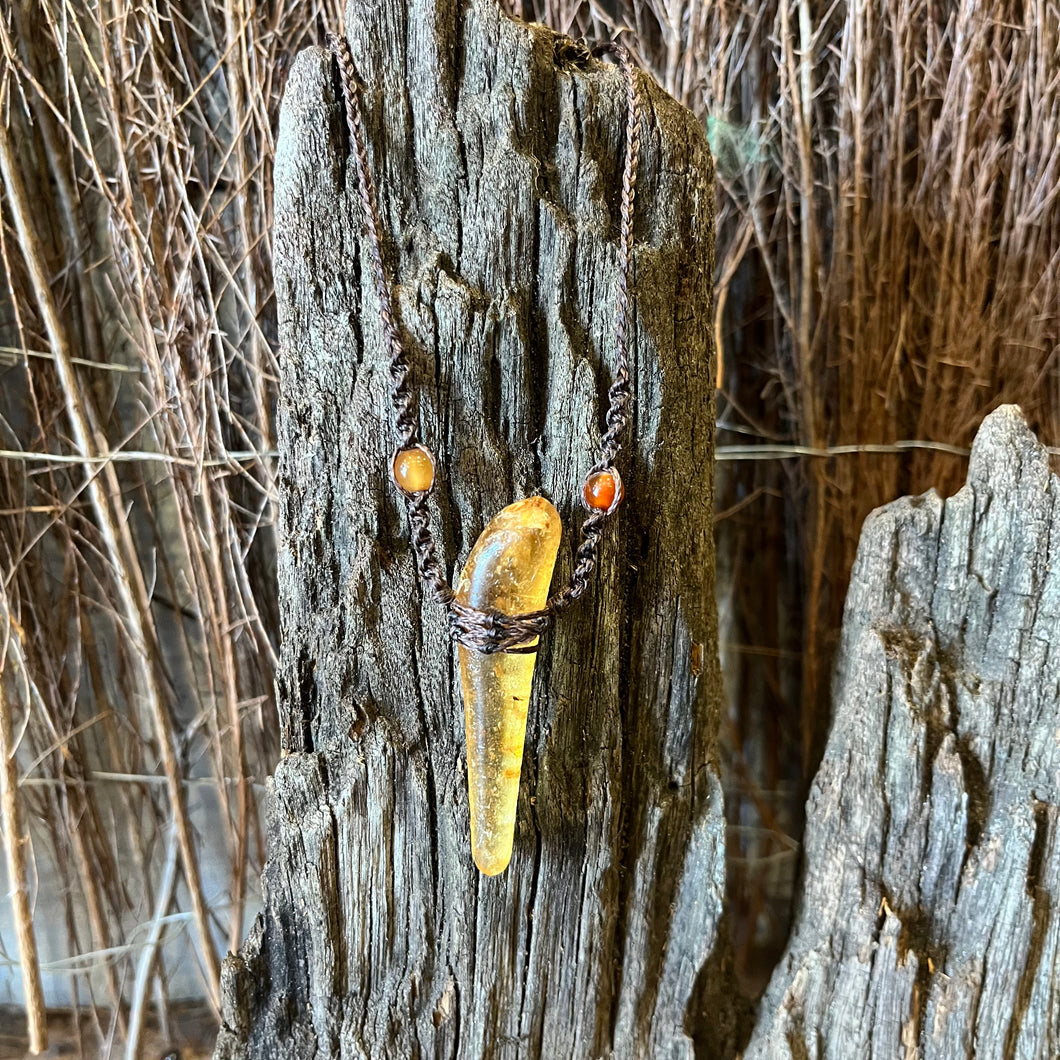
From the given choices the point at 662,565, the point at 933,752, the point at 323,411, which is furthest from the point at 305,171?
the point at 933,752

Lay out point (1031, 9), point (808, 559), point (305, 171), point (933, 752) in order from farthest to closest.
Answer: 1. point (808, 559)
2. point (1031, 9)
3. point (933, 752)
4. point (305, 171)

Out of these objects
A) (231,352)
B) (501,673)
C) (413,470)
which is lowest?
(501,673)

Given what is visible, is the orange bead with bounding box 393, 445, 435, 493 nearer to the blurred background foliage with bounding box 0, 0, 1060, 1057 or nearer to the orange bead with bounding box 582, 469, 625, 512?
the orange bead with bounding box 582, 469, 625, 512

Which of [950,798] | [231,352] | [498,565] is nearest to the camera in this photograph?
[498,565]

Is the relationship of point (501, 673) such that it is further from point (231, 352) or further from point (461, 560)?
point (231, 352)

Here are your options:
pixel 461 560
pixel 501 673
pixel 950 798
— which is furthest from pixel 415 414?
pixel 950 798

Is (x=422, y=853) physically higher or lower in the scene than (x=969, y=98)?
lower

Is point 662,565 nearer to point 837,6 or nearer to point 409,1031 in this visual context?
point 409,1031

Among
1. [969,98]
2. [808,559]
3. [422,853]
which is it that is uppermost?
[969,98]
